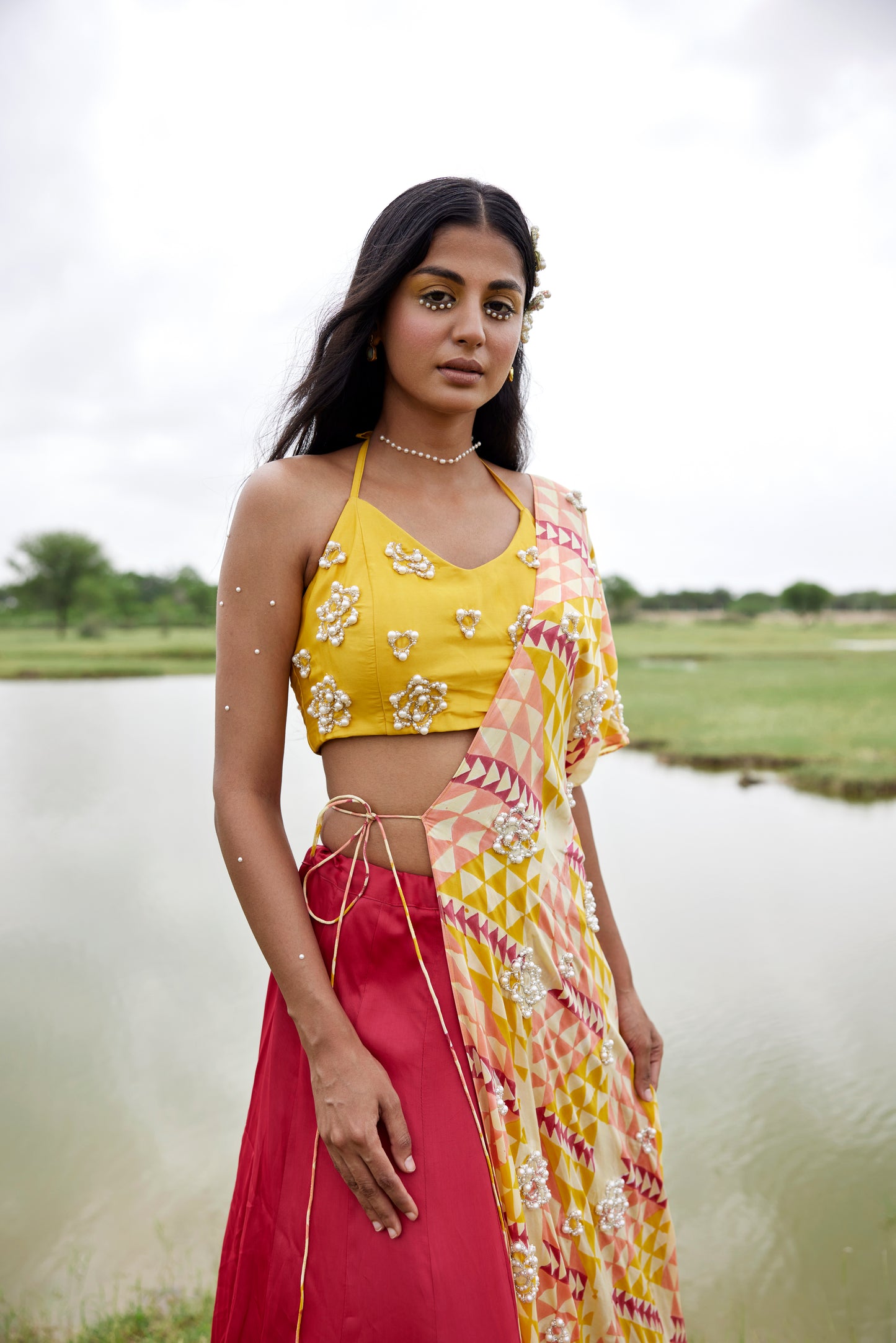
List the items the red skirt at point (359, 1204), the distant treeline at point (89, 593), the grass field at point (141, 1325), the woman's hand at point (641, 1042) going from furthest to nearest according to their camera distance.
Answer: the distant treeline at point (89, 593) < the grass field at point (141, 1325) < the woman's hand at point (641, 1042) < the red skirt at point (359, 1204)

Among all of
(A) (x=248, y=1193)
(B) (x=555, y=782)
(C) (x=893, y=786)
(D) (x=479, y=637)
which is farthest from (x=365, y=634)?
(C) (x=893, y=786)

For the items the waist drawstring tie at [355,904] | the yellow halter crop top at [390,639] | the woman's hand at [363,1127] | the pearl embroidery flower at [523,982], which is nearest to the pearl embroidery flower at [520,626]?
the yellow halter crop top at [390,639]

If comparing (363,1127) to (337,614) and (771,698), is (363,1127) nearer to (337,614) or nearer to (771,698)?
(337,614)

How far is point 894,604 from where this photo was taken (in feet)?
18.7

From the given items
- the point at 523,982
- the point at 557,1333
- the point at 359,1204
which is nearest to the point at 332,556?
the point at 523,982

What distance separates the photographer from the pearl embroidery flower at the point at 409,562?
100 centimetres

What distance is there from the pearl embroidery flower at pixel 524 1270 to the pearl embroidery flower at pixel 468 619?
2.11 ft

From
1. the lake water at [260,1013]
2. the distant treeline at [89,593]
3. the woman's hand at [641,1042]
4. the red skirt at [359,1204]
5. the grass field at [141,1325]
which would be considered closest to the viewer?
the red skirt at [359,1204]

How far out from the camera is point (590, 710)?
1.17 m

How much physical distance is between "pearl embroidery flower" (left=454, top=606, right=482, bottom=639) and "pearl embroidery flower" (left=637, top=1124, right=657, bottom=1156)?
0.71 metres

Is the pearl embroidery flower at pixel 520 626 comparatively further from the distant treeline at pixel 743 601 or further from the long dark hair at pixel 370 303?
the distant treeline at pixel 743 601

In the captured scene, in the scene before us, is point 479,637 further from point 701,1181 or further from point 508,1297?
point 701,1181

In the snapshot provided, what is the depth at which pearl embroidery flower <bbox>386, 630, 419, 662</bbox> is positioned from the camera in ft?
3.12

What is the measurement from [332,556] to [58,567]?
4.46 meters
